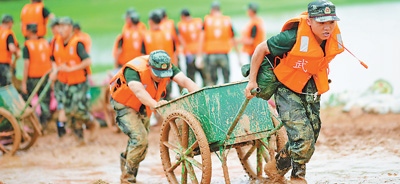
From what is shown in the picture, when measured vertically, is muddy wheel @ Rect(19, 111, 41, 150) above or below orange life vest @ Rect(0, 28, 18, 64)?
below

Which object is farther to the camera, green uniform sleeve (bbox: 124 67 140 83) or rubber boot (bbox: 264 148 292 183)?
green uniform sleeve (bbox: 124 67 140 83)

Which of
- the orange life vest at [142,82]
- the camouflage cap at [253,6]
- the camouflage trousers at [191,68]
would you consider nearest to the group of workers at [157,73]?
the orange life vest at [142,82]

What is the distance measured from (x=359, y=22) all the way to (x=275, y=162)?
8.10 m

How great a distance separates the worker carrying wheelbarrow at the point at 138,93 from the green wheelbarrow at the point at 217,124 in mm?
531

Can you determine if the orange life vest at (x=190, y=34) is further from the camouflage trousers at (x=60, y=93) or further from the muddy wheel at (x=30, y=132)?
the muddy wheel at (x=30, y=132)

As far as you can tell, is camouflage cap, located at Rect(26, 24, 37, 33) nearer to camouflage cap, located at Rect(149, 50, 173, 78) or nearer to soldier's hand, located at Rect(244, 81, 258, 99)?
camouflage cap, located at Rect(149, 50, 173, 78)

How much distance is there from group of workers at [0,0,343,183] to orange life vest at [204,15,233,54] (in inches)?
47.8

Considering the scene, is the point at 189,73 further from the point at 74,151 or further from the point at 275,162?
→ the point at 275,162

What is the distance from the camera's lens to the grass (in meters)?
15.9

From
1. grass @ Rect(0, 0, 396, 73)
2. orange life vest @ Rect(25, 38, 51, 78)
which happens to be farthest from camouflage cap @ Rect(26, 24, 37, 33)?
grass @ Rect(0, 0, 396, 73)

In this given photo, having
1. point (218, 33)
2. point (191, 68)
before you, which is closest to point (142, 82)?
point (218, 33)

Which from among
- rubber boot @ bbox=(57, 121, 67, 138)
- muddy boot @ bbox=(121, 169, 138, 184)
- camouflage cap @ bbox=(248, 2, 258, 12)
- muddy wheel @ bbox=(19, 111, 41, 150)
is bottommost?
rubber boot @ bbox=(57, 121, 67, 138)

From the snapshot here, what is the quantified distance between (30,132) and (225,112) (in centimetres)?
544

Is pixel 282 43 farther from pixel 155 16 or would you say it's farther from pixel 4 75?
pixel 4 75
